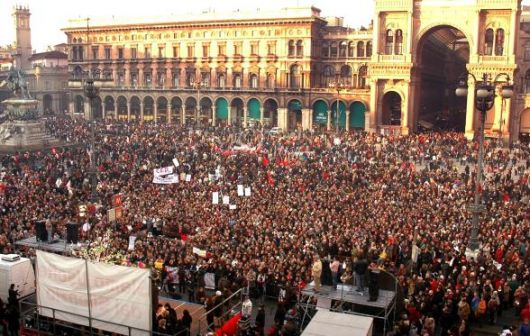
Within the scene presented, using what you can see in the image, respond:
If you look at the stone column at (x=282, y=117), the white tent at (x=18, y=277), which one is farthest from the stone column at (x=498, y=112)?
the white tent at (x=18, y=277)

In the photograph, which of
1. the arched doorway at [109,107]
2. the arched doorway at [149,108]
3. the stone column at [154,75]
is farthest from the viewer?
the arched doorway at [109,107]

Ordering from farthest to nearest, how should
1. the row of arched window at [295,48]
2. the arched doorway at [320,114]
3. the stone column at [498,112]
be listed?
the row of arched window at [295,48] < the arched doorway at [320,114] < the stone column at [498,112]

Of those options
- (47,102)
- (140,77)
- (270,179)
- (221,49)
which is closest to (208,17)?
(221,49)

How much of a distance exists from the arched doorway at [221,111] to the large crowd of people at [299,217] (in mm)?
31519

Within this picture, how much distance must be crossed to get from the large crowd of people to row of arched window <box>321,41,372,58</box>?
27.0 meters

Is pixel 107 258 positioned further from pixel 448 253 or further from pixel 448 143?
pixel 448 143

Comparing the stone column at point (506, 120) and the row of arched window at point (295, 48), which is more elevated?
the row of arched window at point (295, 48)

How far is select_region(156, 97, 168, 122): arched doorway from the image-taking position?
79.6 meters

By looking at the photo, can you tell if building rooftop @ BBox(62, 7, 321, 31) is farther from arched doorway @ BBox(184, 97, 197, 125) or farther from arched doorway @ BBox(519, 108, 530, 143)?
arched doorway @ BBox(519, 108, 530, 143)

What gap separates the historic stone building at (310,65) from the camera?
185 ft

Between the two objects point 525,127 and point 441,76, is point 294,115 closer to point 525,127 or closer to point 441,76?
point 441,76

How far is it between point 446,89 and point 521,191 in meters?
51.2

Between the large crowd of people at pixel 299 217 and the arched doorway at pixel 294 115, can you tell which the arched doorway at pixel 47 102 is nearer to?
the arched doorway at pixel 294 115

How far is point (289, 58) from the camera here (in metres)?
69.8
